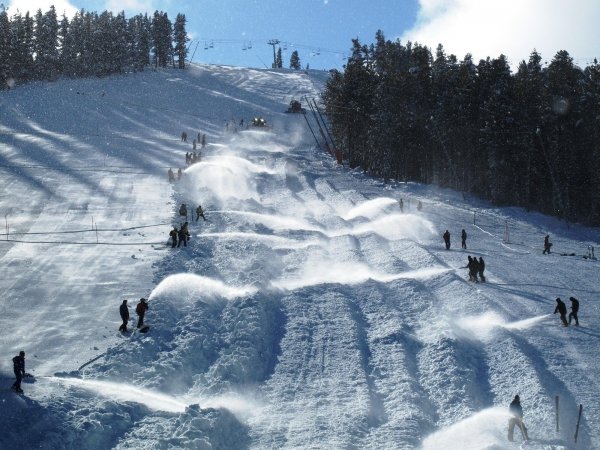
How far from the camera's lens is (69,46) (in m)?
116

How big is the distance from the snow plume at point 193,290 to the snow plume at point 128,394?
6359 millimetres

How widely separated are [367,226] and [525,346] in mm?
19049

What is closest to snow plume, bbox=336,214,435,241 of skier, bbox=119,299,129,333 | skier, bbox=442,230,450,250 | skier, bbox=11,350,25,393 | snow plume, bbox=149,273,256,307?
skier, bbox=442,230,450,250

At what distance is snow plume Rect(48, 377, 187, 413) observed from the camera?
614 inches

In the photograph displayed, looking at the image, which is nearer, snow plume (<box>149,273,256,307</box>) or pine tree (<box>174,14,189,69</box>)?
snow plume (<box>149,273,256,307</box>)

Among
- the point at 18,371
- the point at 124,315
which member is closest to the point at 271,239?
the point at 124,315

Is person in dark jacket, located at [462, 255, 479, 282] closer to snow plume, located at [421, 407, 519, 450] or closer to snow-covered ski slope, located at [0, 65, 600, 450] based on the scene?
snow-covered ski slope, located at [0, 65, 600, 450]

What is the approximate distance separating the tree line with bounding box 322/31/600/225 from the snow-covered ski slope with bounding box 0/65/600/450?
673 cm

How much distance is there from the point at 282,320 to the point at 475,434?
8796mm

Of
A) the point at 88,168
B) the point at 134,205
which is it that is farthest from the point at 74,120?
the point at 134,205

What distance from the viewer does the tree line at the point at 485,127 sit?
5097 centimetres

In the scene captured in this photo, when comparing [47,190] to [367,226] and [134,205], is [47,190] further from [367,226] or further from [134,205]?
[367,226]

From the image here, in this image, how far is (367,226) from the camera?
3725cm

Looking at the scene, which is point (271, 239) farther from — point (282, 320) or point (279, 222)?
point (282, 320)
